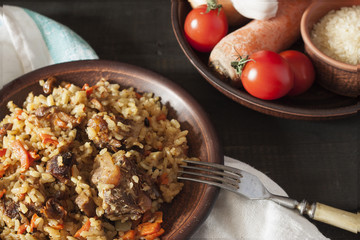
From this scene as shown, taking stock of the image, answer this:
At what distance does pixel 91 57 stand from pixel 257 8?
54.8 inches

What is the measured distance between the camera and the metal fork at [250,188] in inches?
89.2

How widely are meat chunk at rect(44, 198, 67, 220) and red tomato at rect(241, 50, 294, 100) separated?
1.56m

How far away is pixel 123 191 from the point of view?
7.02 feet

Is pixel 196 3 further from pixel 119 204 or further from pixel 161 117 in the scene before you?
pixel 119 204

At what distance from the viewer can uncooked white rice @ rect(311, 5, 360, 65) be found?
295cm

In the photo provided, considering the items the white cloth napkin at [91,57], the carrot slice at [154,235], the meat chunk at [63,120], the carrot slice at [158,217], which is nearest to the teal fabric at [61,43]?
the white cloth napkin at [91,57]

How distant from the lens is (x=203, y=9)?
321 centimetres

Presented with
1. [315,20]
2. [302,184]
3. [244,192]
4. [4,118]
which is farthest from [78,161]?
[315,20]

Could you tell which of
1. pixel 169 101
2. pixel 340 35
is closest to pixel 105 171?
pixel 169 101

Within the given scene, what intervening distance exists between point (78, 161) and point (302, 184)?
1588mm

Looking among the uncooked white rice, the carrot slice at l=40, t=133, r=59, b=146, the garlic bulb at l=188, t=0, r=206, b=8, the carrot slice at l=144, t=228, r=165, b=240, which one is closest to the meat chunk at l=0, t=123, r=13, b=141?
the carrot slice at l=40, t=133, r=59, b=146

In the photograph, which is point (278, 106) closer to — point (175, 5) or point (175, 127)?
point (175, 127)

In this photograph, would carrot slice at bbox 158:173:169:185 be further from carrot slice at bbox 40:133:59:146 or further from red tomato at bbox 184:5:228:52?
red tomato at bbox 184:5:228:52

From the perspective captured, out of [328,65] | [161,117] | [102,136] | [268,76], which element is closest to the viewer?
[102,136]
